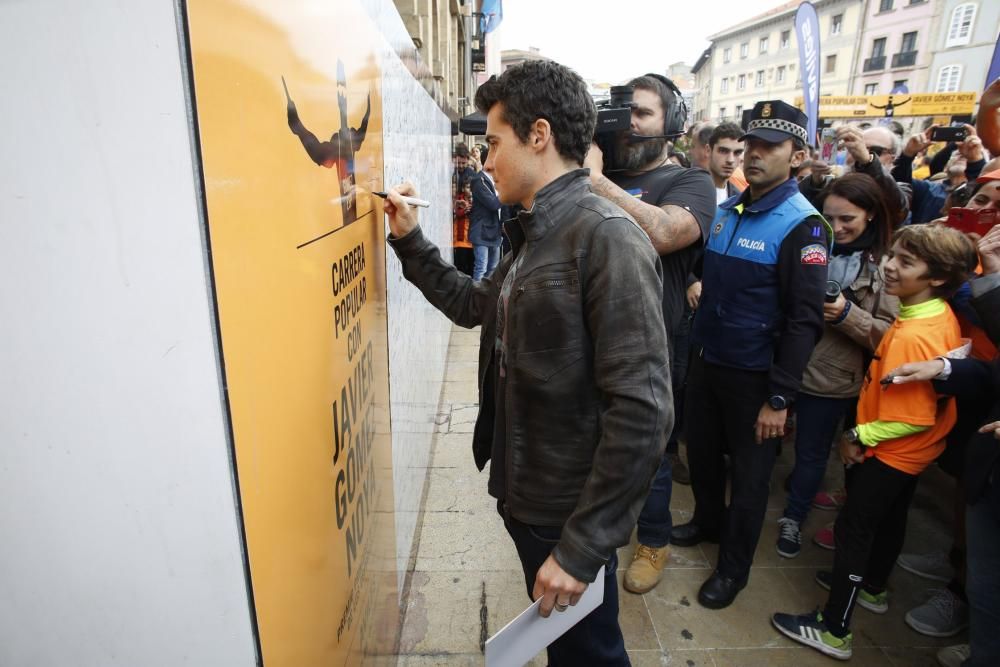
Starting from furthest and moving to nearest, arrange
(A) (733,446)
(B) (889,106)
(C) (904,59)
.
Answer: (C) (904,59), (B) (889,106), (A) (733,446)

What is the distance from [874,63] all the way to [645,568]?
45.1 m

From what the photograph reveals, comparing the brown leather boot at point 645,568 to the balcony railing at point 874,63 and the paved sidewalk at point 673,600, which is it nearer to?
the paved sidewalk at point 673,600

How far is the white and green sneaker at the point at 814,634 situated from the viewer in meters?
2.42

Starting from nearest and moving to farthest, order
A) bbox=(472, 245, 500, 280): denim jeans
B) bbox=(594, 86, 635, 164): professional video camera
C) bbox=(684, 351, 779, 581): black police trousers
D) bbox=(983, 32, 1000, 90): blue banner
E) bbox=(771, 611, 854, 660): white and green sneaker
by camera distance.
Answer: bbox=(594, 86, 635, 164): professional video camera → bbox=(771, 611, 854, 660): white and green sneaker → bbox=(684, 351, 779, 581): black police trousers → bbox=(983, 32, 1000, 90): blue banner → bbox=(472, 245, 500, 280): denim jeans

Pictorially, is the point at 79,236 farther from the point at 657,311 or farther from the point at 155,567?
the point at 657,311

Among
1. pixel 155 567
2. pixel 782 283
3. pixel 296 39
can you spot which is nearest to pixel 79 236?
pixel 155 567

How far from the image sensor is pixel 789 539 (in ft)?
10.3

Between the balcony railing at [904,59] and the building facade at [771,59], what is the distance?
11.7 ft

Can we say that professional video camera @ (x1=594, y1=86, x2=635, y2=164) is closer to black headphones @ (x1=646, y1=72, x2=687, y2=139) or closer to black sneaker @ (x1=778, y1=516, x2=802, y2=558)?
black headphones @ (x1=646, y1=72, x2=687, y2=139)

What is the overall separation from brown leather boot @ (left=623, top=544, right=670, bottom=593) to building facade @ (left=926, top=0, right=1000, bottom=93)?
37980 millimetres

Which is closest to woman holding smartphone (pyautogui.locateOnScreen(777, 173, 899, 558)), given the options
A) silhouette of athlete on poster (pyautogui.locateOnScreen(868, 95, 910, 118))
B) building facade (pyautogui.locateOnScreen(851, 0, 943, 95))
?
silhouette of athlete on poster (pyautogui.locateOnScreen(868, 95, 910, 118))

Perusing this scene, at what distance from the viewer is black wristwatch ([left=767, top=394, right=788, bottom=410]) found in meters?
2.35

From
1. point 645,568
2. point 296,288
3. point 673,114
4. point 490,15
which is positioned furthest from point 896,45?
point 296,288

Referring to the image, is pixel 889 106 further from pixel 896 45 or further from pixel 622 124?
pixel 896 45
